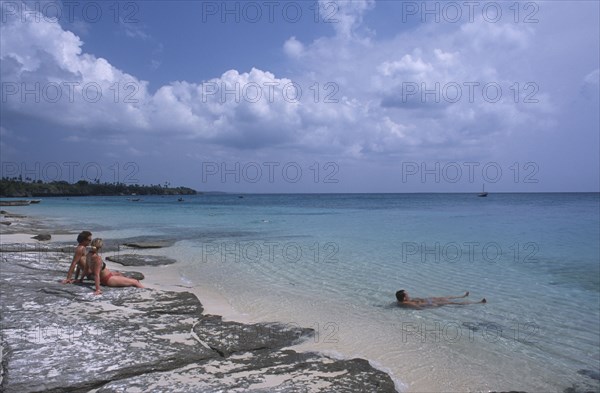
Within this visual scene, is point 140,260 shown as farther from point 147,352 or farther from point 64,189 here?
point 64,189

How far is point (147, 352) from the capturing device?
193 inches

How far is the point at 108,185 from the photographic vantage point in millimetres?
169625

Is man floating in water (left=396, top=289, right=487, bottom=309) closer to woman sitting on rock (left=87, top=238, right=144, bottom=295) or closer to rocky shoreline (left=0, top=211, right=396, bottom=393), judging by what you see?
rocky shoreline (left=0, top=211, right=396, bottom=393)

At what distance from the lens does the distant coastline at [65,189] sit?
113875mm

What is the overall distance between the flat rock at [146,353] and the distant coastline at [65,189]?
5097 inches

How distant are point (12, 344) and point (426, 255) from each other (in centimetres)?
1402

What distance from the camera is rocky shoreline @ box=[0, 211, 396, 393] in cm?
423

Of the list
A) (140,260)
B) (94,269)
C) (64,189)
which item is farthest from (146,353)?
(64,189)

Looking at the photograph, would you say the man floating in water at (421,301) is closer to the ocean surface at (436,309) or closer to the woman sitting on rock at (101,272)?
the ocean surface at (436,309)

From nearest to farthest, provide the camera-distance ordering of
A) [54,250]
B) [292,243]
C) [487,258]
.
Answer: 1. [54,250]
2. [487,258]
3. [292,243]

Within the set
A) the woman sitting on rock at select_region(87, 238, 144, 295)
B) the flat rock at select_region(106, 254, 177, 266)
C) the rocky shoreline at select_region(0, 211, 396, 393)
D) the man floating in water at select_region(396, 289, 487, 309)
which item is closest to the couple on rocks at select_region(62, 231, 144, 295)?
the woman sitting on rock at select_region(87, 238, 144, 295)

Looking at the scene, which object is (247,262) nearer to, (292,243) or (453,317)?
(292,243)

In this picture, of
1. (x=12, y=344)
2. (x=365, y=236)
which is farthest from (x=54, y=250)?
(x=365, y=236)

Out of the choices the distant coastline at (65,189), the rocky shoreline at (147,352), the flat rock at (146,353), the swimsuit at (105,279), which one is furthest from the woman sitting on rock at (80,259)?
the distant coastline at (65,189)
